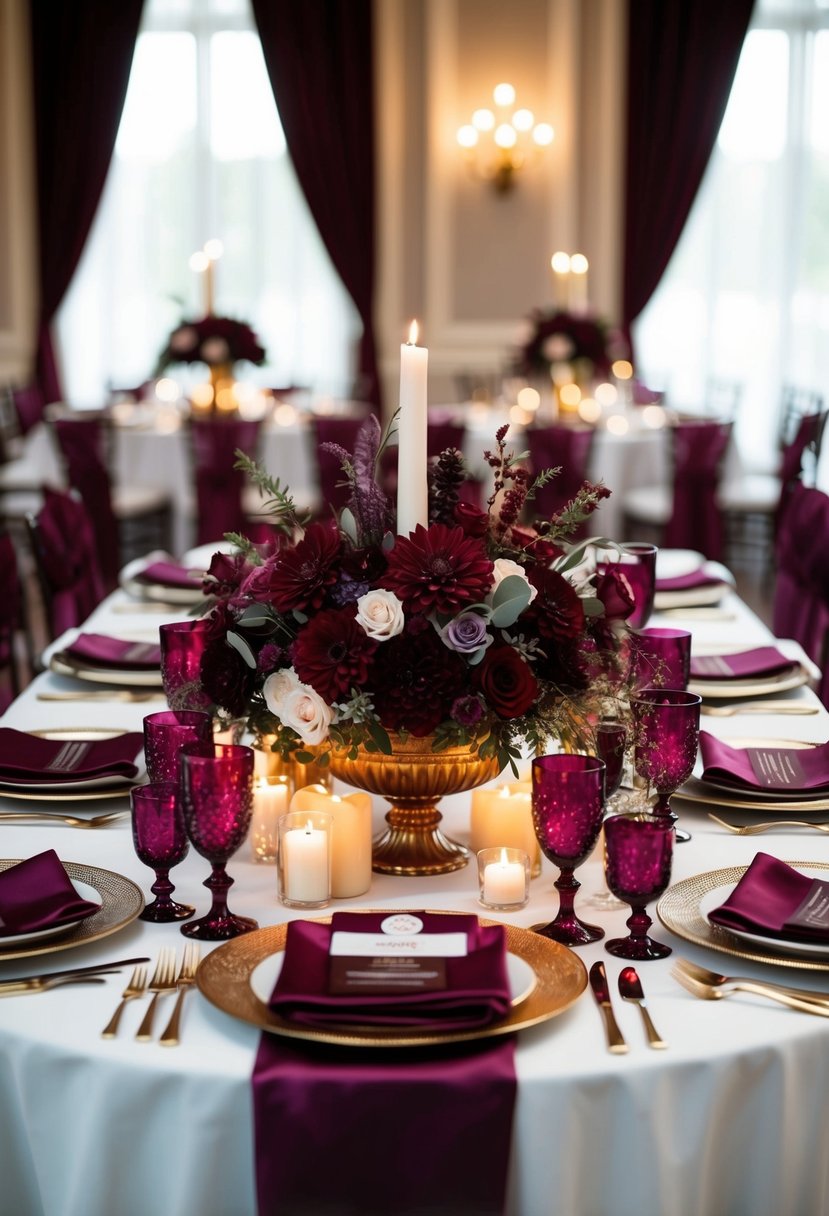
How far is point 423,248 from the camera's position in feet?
27.5

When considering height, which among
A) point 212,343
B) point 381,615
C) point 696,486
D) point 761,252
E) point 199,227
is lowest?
point 696,486

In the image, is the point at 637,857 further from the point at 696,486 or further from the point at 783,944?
the point at 696,486

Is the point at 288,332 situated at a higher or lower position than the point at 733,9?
lower

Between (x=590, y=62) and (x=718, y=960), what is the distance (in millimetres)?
7576

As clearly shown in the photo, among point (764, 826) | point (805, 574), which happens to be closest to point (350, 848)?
point (764, 826)

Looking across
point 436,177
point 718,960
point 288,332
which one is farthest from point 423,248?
point 718,960

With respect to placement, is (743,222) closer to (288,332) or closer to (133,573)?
(288,332)

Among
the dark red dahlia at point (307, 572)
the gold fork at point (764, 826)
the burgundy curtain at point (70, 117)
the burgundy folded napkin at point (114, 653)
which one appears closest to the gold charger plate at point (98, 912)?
the dark red dahlia at point (307, 572)

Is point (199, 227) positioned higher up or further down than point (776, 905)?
higher up

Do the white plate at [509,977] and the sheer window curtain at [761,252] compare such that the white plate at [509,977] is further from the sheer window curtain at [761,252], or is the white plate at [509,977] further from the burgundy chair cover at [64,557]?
the sheer window curtain at [761,252]

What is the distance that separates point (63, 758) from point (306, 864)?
21.9 inches

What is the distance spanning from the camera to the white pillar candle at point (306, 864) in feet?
5.02

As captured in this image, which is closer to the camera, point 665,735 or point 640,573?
point 665,735

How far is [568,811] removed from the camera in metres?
1.42
